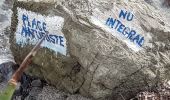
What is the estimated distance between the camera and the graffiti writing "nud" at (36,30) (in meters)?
4.10

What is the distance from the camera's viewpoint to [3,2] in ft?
20.1

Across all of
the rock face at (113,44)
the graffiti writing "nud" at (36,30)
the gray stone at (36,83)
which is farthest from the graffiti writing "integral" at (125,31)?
the gray stone at (36,83)

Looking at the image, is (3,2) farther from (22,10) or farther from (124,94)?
(124,94)

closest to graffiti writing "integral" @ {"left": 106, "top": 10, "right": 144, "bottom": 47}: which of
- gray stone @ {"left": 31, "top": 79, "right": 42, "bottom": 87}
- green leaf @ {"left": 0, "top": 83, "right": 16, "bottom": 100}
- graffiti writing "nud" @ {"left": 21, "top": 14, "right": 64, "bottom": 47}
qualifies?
graffiti writing "nud" @ {"left": 21, "top": 14, "right": 64, "bottom": 47}

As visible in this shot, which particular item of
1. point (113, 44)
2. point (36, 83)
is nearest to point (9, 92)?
point (113, 44)

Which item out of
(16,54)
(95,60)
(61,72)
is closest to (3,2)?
(16,54)

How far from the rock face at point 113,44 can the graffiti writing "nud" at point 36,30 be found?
0.36ft

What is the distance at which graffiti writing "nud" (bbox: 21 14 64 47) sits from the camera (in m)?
4.10

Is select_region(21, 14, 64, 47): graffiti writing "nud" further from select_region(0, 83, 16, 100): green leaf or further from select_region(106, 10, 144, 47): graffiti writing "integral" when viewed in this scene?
select_region(0, 83, 16, 100): green leaf

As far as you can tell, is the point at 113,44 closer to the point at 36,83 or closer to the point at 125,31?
the point at 125,31

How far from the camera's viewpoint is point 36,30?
419 cm

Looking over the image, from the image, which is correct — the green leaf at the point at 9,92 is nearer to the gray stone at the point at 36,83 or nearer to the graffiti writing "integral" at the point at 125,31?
the graffiti writing "integral" at the point at 125,31

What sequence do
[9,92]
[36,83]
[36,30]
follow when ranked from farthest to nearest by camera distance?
1. [36,83]
2. [36,30]
3. [9,92]

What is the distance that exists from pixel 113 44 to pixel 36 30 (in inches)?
33.5
